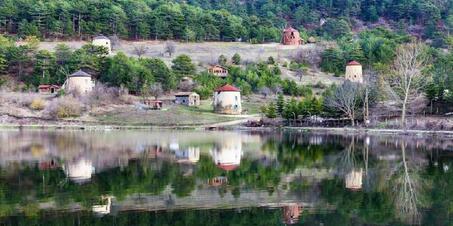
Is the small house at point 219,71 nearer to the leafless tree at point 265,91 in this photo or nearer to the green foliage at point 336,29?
the leafless tree at point 265,91

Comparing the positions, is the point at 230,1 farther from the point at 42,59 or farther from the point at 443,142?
the point at 443,142

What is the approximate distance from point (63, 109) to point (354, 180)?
4456cm

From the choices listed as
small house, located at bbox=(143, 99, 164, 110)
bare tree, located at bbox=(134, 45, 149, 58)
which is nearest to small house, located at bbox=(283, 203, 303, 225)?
small house, located at bbox=(143, 99, 164, 110)

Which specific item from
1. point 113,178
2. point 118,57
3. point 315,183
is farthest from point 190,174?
point 118,57

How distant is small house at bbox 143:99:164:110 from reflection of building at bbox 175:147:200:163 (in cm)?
3037

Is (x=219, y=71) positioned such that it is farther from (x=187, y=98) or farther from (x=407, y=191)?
(x=407, y=191)

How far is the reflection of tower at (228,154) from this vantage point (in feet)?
95.1

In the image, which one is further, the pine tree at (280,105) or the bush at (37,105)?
the bush at (37,105)

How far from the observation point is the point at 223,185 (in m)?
23.0

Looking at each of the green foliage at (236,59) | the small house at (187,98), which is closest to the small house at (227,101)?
the small house at (187,98)

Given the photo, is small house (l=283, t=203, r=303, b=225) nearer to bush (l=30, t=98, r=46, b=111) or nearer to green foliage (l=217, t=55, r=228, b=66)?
bush (l=30, t=98, r=46, b=111)

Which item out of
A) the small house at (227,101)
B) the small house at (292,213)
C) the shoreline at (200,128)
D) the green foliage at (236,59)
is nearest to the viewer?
the small house at (292,213)

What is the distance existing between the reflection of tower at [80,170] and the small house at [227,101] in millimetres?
37691

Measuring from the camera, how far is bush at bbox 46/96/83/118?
63188 millimetres
